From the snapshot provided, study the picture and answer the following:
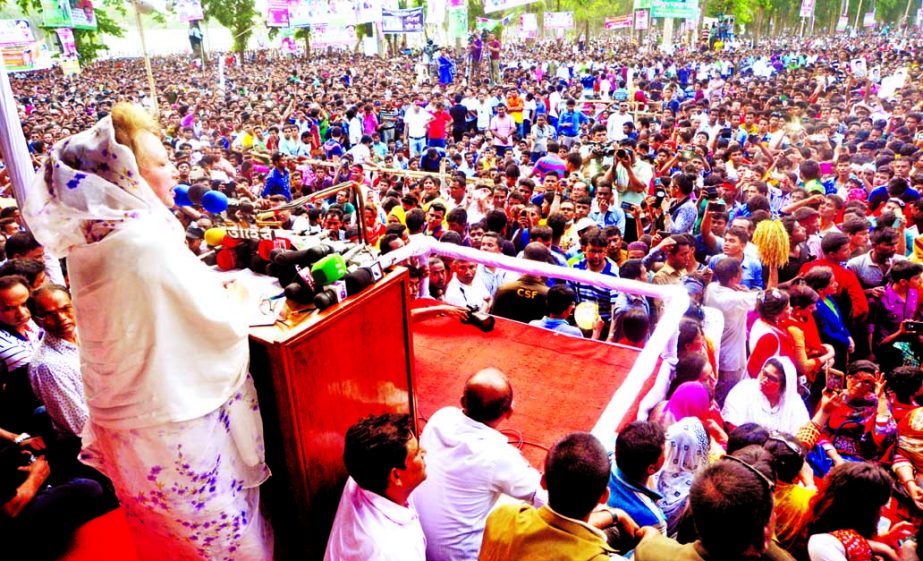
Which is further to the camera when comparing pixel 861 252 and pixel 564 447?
pixel 861 252

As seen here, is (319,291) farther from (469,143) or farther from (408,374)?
(469,143)

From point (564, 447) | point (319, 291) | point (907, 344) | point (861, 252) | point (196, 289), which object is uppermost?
point (196, 289)

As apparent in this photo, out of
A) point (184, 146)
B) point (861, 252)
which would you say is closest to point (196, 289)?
point (861, 252)

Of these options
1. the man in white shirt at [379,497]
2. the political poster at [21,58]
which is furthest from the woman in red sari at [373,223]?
the political poster at [21,58]

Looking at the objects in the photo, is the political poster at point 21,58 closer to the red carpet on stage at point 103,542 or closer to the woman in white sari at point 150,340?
the red carpet on stage at point 103,542

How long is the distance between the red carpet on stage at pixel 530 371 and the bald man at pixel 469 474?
21.5 inches

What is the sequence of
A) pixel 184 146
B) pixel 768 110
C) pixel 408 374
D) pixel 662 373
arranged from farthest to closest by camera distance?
1. pixel 768 110
2. pixel 184 146
3. pixel 662 373
4. pixel 408 374

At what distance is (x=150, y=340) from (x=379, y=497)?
864 millimetres

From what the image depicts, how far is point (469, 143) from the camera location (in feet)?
44.4

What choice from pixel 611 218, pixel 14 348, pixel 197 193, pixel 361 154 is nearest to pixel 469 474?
pixel 197 193

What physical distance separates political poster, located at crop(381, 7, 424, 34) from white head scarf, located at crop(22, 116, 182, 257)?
2346 cm

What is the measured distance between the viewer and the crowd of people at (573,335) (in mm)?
1731

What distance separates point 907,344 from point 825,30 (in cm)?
6065

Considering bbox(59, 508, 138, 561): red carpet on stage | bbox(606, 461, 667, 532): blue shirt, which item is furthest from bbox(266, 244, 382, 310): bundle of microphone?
bbox(606, 461, 667, 532): blue shirt
